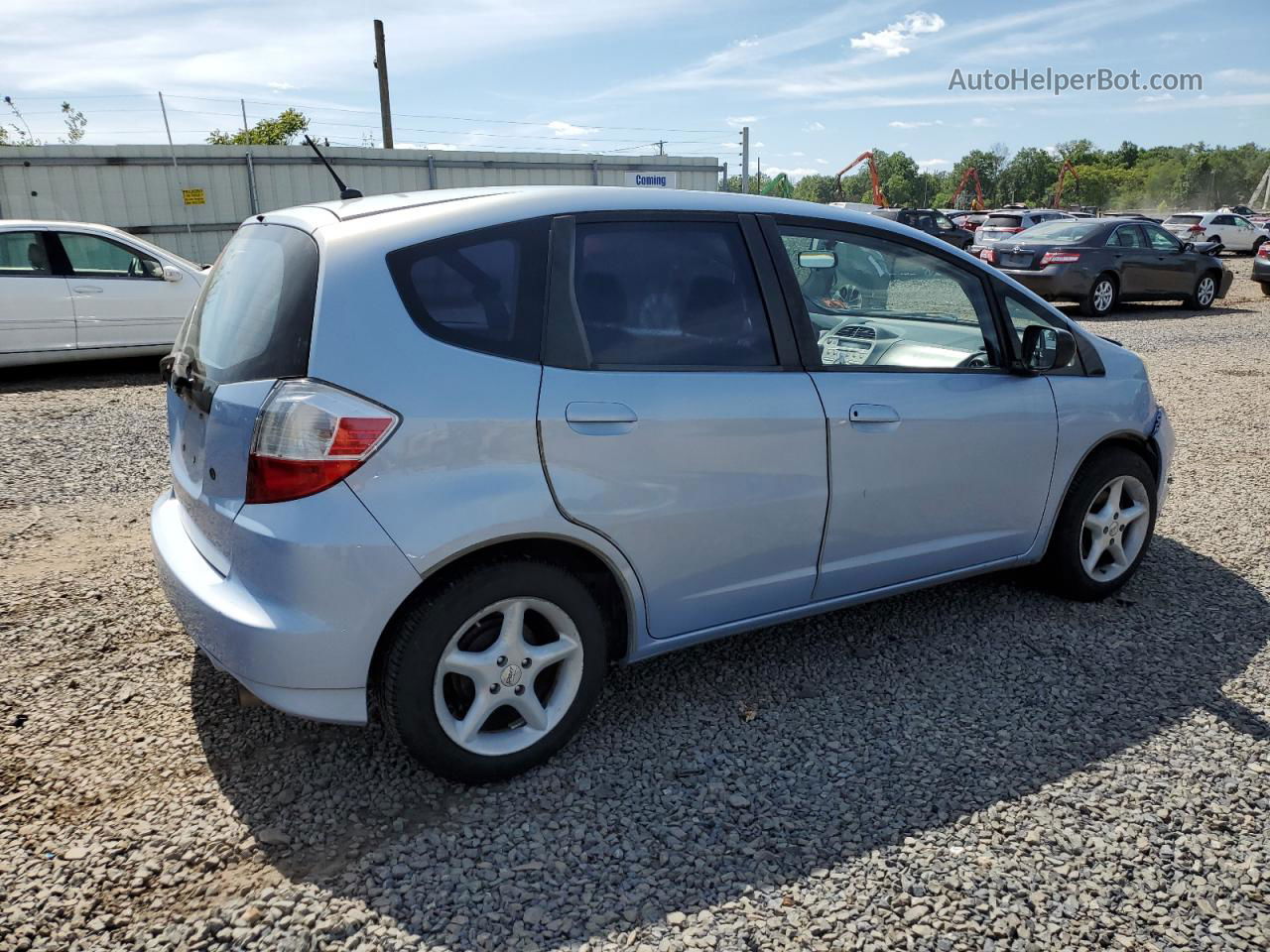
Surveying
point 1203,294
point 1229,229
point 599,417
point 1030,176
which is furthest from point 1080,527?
point 1030,176

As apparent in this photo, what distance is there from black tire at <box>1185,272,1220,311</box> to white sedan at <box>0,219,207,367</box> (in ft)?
52.6

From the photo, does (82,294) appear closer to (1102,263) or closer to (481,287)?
(481,287)

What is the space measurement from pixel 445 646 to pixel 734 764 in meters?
1.00

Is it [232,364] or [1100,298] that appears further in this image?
[1100,298]

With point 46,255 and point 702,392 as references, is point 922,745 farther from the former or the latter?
point 46,255

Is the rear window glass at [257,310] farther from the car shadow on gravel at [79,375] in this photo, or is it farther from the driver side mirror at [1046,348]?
the car shadow on gravel at [79,375]

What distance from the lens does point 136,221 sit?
19.5 metres

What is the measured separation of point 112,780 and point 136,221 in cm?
1980

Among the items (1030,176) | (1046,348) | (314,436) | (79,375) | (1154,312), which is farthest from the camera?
(1030,176)

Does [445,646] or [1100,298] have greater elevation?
[445,646]

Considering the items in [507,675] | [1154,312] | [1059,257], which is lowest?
[1154,312]

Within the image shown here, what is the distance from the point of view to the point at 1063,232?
621 inches

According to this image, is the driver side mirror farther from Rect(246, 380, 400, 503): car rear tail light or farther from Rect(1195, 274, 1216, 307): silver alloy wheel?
Rect(1195, 274, 1216, 307): silver alloy wheel

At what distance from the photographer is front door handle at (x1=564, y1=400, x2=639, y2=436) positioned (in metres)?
2.70
